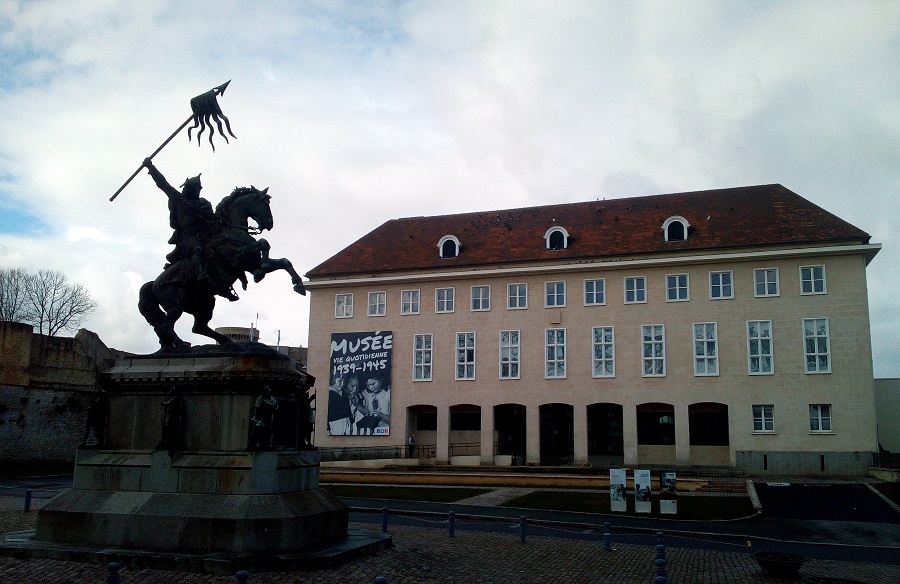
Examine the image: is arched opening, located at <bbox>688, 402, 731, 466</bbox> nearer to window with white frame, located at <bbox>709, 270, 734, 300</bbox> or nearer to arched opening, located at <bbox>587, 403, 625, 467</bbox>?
arched opening, located at <bbox>587, 403, 625, 467</bbox>

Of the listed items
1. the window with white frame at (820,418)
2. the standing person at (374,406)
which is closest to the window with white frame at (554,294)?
the standing person at (374,406)

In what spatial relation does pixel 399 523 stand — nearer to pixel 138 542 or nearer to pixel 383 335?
pixel 138 542

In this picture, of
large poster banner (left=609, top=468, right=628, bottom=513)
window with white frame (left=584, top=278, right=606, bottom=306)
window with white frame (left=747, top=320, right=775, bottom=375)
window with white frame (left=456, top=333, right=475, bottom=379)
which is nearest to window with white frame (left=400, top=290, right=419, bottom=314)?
window with white frame (left=456, top=333, right=475, bottom=379)

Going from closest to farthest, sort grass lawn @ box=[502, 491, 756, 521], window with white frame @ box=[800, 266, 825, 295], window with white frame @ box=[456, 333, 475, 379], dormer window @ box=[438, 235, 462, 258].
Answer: grass lawn @ box=[502, 491, 756, 521]
window with white frame @ box=[800, 266, 825, 295]
window with white frame @ box=[456, 333, 475, 379]
dormer window @ box=[438, 235, 462, 258]

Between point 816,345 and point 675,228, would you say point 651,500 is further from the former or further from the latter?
point 675,228

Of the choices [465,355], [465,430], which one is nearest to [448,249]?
[465,355]

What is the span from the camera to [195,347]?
1444 centimetres

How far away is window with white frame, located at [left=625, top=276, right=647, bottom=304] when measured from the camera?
45.0m

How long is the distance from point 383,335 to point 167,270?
113 feet

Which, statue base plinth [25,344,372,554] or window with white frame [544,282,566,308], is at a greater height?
window with white frame [544,282,566,308]

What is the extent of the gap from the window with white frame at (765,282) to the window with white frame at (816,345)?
7.68ft

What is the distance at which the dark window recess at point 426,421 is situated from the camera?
162ft

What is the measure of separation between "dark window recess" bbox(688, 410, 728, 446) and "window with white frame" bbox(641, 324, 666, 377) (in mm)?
3202

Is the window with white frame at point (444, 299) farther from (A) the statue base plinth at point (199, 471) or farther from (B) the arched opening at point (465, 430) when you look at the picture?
(A) the statue base plinth at point (199, 471)
